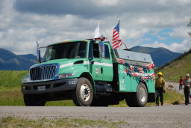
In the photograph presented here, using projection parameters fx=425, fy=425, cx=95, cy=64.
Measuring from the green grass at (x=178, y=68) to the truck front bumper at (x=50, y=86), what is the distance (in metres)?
88.9

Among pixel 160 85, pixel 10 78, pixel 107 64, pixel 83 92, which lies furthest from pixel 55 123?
pixel 10 78

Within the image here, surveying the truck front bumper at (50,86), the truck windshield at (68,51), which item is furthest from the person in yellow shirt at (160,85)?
the truck front bumper at (50,86)

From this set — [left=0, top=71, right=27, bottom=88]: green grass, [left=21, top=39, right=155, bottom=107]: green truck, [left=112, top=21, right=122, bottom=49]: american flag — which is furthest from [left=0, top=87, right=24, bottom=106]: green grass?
[left=0, top=71, right=27, bottom=88]: green grass

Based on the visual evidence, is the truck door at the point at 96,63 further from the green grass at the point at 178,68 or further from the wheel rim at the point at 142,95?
the green grass at the point at 178,68

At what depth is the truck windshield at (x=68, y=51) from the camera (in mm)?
16297

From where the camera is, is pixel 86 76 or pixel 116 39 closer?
pixel 86 76

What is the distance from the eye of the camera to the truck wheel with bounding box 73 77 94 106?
15152 millimetres

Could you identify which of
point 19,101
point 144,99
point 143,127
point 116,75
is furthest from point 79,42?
point 19,101

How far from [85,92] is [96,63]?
5.08ft

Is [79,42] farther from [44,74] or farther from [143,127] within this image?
[143,127]

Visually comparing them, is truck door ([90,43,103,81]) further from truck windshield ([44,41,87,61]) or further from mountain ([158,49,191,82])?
mountain ([158,49,191,82])

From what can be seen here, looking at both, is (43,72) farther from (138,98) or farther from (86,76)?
(138,98)

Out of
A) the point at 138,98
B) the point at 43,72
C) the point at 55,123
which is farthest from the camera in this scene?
the point at 138,98

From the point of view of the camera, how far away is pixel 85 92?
1562 cm
